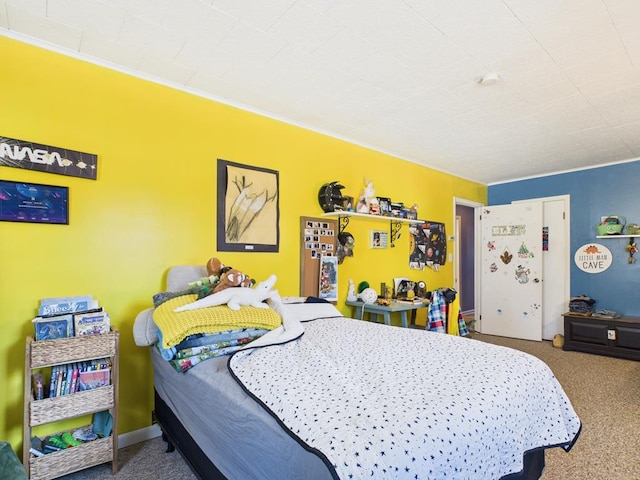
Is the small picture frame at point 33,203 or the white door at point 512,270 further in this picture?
the white door at point 512,270

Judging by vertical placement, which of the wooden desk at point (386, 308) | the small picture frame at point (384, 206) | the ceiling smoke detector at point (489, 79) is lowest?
the wooden desk at point (386, 308)

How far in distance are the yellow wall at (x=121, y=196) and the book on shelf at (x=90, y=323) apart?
29cm

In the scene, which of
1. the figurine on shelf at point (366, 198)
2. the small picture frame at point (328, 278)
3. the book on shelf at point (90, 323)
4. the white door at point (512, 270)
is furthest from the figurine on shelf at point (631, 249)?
the book on shelf at point (90, 323)

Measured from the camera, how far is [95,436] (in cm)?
186

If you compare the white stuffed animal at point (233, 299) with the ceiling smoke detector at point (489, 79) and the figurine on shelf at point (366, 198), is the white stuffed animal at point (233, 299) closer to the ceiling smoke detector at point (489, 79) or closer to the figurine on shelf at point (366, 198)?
the figurine on shelf at point (366, 198)

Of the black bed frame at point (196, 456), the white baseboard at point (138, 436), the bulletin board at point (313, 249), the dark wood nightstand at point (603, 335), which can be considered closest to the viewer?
the black bed frame at point (196, 456)

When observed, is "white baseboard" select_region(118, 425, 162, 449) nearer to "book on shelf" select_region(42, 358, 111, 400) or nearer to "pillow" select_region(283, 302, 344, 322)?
"book on shelf" select_region(42, 358, 111, 400)

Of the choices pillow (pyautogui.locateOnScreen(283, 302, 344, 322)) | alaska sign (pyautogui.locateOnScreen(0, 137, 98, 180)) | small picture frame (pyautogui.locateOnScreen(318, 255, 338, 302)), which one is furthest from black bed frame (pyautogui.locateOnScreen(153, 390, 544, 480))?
small picture frame (pyautogui.locateOnScreen(318, 255, 338, 302))

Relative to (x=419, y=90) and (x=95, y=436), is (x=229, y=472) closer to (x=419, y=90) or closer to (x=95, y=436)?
(x=95, y=436)

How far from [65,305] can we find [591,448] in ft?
10.3

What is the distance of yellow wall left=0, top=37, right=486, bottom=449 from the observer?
5.98ft

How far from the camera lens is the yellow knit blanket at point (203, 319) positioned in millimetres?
1510

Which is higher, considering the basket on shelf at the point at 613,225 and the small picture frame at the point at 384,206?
the small picture frame at the point at 384,206

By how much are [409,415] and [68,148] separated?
2.23 metres
